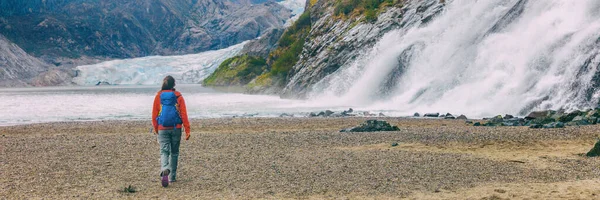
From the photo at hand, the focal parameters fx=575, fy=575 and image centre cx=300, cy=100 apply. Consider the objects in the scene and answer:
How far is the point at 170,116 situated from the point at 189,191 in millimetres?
1915

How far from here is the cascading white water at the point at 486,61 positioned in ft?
117

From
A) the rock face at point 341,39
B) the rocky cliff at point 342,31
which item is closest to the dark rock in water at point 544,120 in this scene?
the rock face at point 341,39

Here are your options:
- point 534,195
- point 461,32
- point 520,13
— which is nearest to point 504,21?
point 520,13

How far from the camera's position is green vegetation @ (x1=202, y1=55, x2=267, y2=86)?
147m

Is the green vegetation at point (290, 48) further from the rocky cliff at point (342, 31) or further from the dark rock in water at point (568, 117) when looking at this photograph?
the dark rock in water at point (568, 117)

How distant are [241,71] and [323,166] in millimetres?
144248

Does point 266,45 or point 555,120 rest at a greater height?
point 266,45

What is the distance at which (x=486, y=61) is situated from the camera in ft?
141

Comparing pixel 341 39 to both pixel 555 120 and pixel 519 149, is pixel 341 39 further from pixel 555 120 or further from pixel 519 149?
pixel 519 149

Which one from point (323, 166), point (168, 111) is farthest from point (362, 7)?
point (168, 111)

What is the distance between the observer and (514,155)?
57.3 feet

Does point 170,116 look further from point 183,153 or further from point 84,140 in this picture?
point 84,140

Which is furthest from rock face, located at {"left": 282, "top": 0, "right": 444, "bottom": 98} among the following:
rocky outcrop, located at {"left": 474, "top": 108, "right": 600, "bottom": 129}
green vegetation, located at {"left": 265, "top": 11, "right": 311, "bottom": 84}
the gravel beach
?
the gravel beach

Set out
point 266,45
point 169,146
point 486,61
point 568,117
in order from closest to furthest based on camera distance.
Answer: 1. point 169,146
2. point 568,117
3. point 486,61
4. point 266,45
